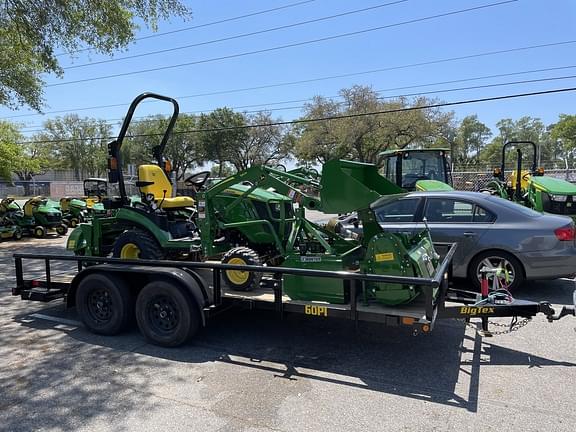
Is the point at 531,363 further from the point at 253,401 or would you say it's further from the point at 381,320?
the point at 253,401

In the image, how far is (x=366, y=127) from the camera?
39188mm

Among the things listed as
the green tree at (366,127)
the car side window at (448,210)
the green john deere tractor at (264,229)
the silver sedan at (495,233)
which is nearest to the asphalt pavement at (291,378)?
the green john deere tractor at (264,229)

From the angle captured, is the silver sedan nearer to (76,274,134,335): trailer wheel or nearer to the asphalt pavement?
the asphalt pavement

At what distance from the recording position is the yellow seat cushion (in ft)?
23.2

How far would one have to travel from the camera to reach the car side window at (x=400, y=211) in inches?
298

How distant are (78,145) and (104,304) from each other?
77.1 metres

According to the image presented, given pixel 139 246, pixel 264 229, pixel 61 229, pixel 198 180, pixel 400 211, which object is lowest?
pixel 61 229

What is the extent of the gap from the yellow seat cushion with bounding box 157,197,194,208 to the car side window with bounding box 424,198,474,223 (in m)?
3.67

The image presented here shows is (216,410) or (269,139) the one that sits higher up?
(269,139)

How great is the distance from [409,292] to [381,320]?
390 mm

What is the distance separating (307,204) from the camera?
5387mm

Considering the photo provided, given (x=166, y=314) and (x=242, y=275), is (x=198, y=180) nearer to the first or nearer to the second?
(x=242, y=275)

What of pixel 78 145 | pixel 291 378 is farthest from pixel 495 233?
pixel 78 145

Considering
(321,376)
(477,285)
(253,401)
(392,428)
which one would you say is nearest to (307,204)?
(321,376)
